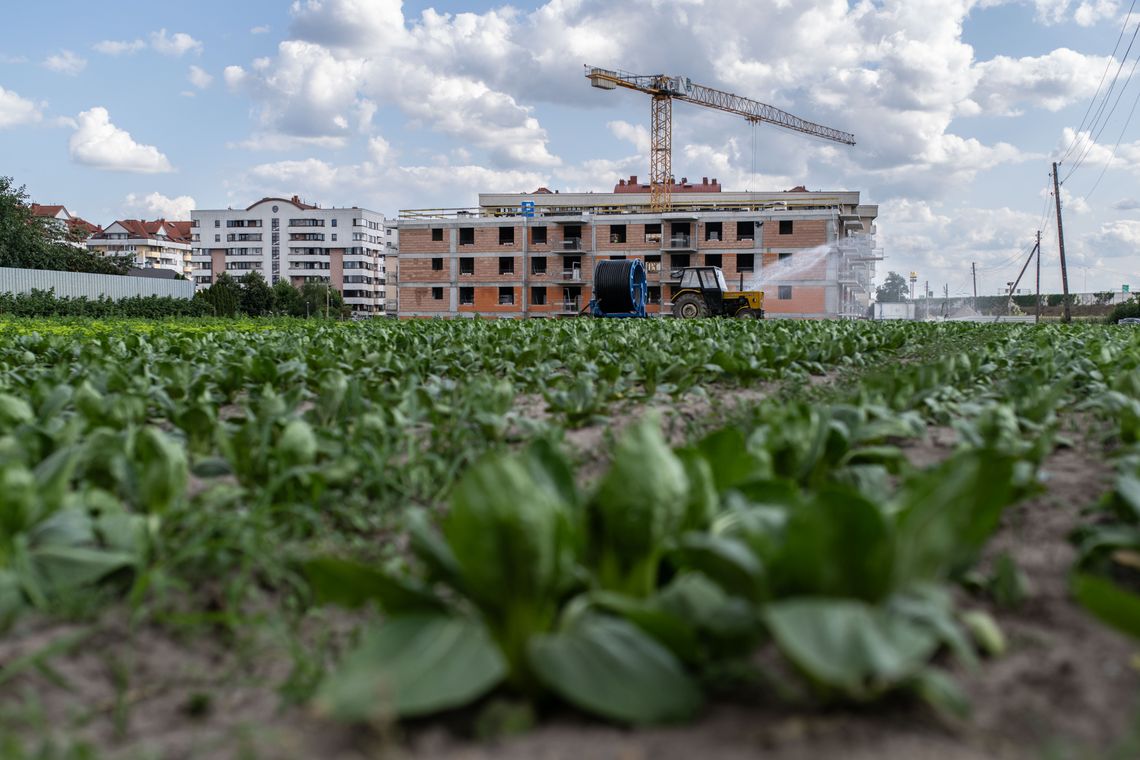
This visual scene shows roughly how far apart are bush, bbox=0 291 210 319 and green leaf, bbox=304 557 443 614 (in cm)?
2879

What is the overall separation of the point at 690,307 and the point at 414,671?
33092 millimetres

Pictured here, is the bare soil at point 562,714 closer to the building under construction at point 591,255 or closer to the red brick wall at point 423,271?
the building under construction at point 591,255

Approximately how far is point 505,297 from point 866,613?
68.0 metres

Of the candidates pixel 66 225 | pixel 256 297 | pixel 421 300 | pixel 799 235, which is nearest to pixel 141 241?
pixel 66 225

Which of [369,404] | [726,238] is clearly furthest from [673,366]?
[726,238]

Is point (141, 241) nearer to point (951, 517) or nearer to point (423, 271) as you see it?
point (423, 271)

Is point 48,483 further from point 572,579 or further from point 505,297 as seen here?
point 505,297

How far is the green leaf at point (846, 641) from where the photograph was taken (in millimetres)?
1174

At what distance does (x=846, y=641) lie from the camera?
3.99 ft

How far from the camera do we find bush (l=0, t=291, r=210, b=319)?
1120 inches

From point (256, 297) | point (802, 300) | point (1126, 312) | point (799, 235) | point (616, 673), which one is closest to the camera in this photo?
point (616, 673)

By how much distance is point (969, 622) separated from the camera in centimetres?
152

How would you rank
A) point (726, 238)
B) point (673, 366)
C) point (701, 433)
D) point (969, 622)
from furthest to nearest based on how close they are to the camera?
point (726, 238), point (673, 366), point (701, 433), point (969, 622)

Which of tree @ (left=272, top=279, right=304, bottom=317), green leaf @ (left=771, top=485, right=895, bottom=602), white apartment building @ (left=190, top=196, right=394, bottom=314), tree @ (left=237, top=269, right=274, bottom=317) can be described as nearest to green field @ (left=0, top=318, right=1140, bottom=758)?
green leaf @ (left=771, top=485, right=895, bottom=602)
